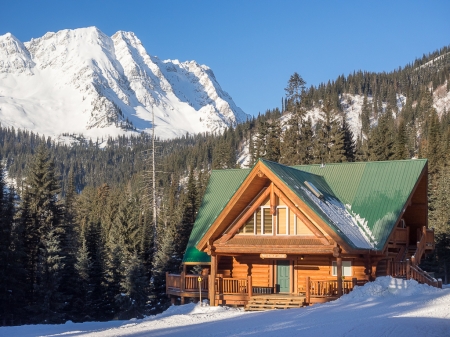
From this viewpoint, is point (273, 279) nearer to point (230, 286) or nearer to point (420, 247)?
point (230, 286)

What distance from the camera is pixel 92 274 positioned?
4188cm

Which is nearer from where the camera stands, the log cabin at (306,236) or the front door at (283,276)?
the log cabin at (306,236)

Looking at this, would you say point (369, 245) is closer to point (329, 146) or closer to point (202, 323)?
point (202, 323)

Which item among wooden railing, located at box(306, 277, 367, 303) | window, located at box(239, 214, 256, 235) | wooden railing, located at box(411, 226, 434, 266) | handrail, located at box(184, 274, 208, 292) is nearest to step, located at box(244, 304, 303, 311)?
wooden railing, located at box(306, 277, 367, 303)

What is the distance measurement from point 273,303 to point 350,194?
6.70 m

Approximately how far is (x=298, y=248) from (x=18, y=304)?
864 inches

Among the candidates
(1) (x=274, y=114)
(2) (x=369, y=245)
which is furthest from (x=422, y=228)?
(1) (x=274, y=114)

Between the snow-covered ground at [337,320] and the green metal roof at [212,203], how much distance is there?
11.4ft

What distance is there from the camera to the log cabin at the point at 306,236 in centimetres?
2147

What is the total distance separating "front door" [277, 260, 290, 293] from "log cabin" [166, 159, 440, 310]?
0.04 m

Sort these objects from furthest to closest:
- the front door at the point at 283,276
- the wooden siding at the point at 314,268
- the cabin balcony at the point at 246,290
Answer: the front door at the point at 283,276
the wooden siding at the point at 314,268
the cabin balcony at the point at 246,290

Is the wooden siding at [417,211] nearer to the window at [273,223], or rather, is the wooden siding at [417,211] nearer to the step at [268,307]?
the window at [273,223]

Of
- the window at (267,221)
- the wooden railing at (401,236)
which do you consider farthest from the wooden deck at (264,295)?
the wooden railing at (401,236)

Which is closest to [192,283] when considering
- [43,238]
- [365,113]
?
[43,238]
